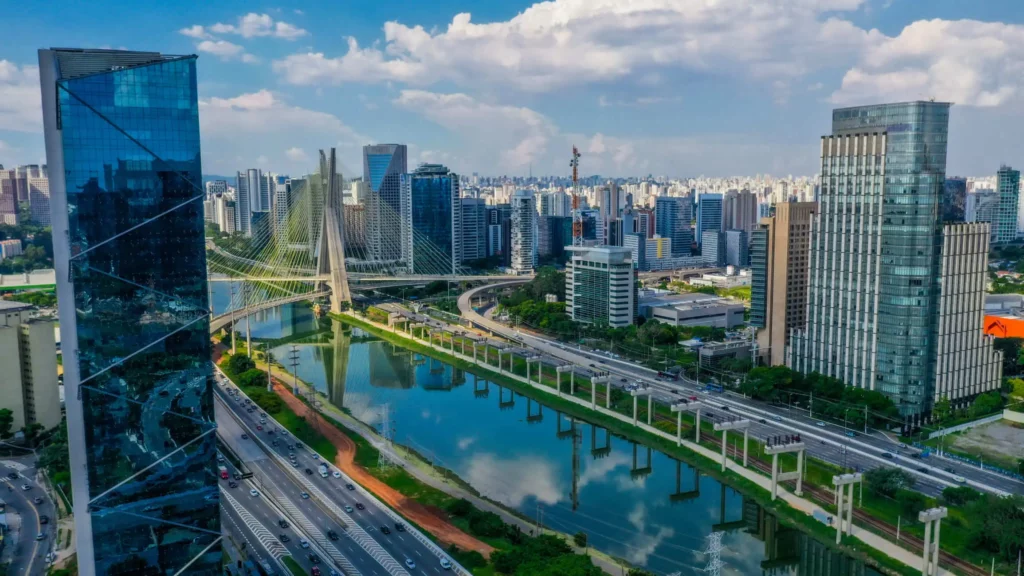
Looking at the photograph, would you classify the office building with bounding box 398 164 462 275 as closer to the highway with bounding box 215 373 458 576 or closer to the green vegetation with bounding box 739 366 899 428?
the green vegetation with bounding box 739 366 899 428

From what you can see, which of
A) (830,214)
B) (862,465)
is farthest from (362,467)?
(830,214)

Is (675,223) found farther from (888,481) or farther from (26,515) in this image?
(26,515)

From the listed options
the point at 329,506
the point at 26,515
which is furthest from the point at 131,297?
the point at 26,515

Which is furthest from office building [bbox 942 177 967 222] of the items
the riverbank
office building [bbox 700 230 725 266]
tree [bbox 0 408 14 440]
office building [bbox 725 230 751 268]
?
office building [bbox 700 230 725 266]

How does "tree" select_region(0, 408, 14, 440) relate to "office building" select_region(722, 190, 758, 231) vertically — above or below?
below

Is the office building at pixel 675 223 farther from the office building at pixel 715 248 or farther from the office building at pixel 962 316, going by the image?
the office building at pixel 962 316

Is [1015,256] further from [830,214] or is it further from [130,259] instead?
[130,259]

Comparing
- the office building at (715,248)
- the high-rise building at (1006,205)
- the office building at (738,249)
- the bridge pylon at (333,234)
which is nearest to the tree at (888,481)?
A: the bridge pylon at (333,234)
